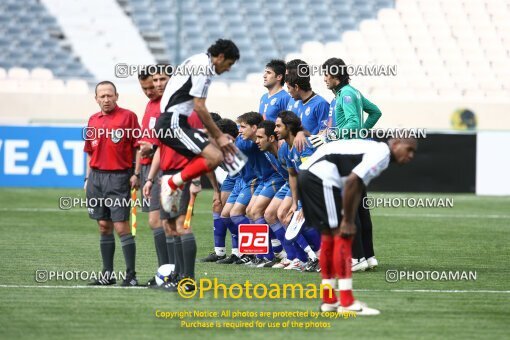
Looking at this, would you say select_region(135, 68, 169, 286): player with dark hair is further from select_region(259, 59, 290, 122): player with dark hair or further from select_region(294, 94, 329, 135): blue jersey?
select_region(259, 59, 290, 122): player with dark hair

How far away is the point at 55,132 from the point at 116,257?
1155 cm

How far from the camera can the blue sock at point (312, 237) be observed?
36.3 feet

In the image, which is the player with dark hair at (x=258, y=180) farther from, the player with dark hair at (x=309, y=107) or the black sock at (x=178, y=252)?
the black sock at (x=178, y=252)

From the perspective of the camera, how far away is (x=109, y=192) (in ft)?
30.7

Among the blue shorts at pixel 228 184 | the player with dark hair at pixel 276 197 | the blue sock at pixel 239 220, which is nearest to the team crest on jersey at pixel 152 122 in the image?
the player with dark hair at pixel 276 197

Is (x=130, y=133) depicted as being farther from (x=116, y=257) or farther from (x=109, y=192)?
(x=116, y=257)

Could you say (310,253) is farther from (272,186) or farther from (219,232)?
(219,232)

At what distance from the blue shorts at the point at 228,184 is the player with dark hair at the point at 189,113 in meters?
3.91

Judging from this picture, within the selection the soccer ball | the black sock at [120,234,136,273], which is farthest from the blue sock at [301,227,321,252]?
the black sock at [120,234,136,273]

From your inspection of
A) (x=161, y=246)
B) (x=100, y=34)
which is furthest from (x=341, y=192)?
(x=100, y=34)

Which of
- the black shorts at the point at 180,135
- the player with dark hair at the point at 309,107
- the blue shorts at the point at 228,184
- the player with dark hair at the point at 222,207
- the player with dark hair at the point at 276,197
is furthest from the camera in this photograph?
the blue shorts at the point at 228,184

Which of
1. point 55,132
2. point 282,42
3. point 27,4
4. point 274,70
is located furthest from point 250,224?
point 27,4

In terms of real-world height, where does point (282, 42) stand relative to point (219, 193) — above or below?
above

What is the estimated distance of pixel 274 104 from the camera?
11719 mm
